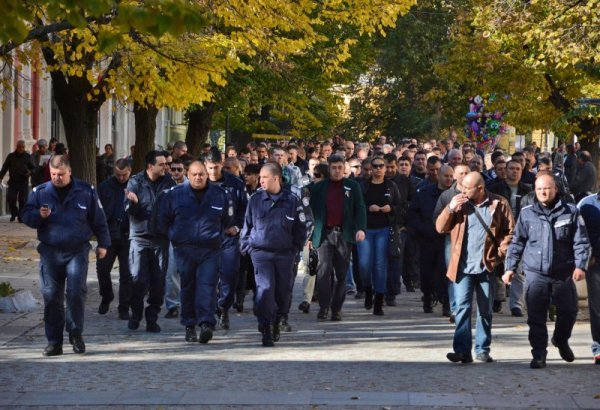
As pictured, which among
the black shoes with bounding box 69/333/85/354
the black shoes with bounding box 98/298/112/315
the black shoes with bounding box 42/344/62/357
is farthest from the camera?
the black shoes with bounding box 98/298/112/315

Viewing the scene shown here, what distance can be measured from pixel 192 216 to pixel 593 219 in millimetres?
3536

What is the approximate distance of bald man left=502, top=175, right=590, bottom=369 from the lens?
11055 millimetres

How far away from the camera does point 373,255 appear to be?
15.7 meters

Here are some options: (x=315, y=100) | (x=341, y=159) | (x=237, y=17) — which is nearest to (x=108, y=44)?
(x=341, y=159)

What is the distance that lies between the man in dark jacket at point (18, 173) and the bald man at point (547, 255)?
18560 millimetres

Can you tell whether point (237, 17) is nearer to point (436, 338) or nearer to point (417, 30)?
point (436, 338)

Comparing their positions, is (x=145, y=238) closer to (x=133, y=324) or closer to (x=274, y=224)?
(x=133, y=324)

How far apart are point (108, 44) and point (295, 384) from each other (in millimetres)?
4032

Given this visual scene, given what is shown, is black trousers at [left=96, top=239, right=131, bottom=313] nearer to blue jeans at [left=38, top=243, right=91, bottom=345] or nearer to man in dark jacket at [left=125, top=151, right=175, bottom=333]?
man in dark jacket at [left=125, top=151, right=175, bottom=333]

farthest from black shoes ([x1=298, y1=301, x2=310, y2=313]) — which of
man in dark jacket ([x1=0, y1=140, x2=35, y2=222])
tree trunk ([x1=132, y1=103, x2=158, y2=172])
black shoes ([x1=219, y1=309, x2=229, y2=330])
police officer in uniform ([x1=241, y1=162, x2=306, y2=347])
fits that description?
man in dark jacket ([x1=0, y1=140, x2=35, y2=222])

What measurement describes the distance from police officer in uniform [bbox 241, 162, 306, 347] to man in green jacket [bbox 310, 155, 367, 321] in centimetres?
188

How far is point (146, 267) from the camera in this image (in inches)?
546

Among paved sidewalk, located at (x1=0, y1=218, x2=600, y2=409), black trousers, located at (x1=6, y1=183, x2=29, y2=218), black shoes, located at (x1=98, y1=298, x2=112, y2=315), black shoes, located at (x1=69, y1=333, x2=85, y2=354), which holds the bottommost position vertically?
paved sidewalk, located at (x1=0, y1=218, x2=600, y2=409)

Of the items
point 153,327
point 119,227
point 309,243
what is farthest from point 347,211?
point 153,327
